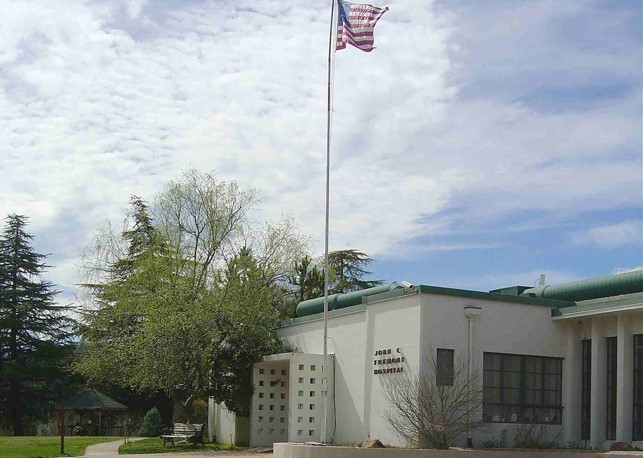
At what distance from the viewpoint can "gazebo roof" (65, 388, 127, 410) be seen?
44812 mm

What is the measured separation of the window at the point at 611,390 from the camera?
77.5 ft

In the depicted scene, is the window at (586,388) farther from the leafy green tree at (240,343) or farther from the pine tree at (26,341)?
the pine tree at (26,341)

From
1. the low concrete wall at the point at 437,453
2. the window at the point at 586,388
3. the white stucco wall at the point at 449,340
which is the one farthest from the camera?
the window at the point at 586,388

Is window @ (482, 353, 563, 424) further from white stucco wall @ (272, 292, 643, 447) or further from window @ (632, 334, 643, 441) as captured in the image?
window @ (632, 334, 643, 441)

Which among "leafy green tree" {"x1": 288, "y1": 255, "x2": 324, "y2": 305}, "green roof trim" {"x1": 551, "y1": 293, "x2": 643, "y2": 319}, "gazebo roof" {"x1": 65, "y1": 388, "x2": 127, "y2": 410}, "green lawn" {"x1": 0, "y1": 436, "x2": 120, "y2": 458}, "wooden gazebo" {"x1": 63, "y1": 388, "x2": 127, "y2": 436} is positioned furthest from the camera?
"wooden gazebo" {"x1": 63, "y1": 388, "x2": 127, "y2": 436}

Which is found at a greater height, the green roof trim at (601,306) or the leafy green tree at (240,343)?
the green roof trim at (601,306)

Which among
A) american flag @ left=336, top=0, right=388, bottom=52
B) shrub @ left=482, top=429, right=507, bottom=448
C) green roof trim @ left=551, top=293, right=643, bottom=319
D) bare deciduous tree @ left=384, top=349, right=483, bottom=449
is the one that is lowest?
shrub @ left=482, top=429, right=507, bottom=448

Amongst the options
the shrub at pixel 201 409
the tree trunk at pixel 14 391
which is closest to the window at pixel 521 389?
the shrub at pixel 201 409

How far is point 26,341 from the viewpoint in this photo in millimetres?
50969

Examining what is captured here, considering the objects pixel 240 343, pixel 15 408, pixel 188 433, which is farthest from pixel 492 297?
pixel 15 408

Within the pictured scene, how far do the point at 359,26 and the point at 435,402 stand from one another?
1057 cm

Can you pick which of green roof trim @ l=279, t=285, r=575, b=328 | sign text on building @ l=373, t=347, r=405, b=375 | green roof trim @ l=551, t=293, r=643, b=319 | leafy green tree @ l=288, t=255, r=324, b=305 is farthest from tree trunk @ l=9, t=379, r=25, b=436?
green roof trim @ l=551, t=293, r=643, b=319

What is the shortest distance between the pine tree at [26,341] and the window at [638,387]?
1374 inches

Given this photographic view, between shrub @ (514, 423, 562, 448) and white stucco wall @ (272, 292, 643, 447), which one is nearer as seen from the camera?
shrub @ (514, 423, 562, 448)
